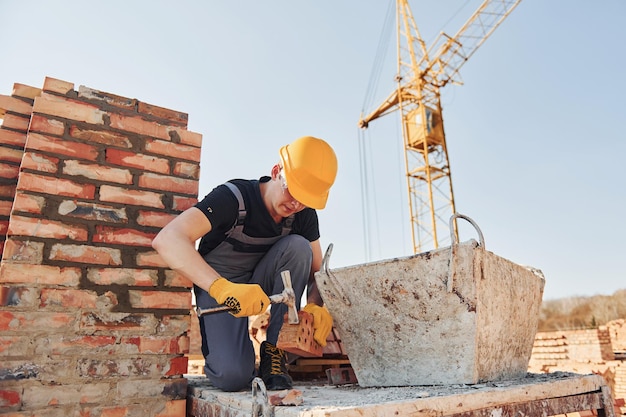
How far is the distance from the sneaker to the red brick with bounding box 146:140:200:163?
97 centimetres

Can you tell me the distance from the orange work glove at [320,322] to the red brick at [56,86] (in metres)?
1.50

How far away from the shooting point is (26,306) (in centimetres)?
163

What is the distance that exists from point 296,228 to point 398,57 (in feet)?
66.3

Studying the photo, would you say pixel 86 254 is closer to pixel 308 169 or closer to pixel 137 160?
pixel 137 160

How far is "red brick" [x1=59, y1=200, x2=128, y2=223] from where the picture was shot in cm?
178

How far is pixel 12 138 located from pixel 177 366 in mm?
1240

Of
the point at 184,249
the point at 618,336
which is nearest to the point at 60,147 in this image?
the point at 184,249

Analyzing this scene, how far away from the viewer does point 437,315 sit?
5.44 ft

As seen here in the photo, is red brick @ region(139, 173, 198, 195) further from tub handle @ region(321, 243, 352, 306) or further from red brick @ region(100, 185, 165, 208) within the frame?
tub handle @ region(321, 243, 352, 306)

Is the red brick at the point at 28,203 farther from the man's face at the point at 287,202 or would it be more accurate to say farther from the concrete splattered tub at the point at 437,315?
the concrete splattered tub at the point at 437,315

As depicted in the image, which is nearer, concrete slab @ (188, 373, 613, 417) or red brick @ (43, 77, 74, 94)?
concrete slab @ (188, 373, 613, 417)

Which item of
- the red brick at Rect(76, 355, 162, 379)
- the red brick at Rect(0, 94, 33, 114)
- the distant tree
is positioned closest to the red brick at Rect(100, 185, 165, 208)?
the red brick at Rect(0, 94, 33, 114)

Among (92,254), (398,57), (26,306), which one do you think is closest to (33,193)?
(92,254)

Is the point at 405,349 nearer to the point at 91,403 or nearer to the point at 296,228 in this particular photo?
the point at 296,228
